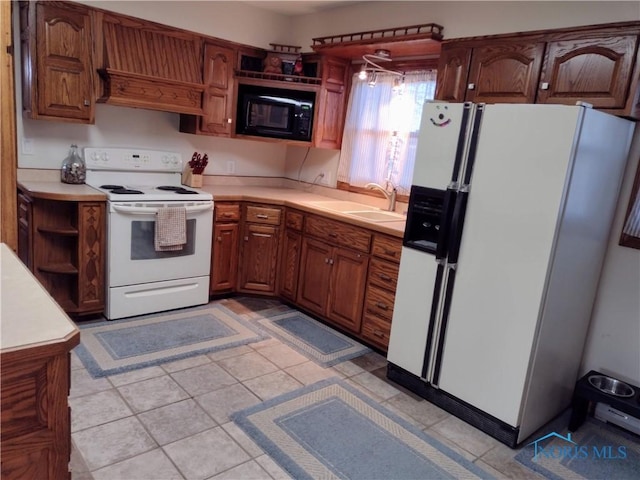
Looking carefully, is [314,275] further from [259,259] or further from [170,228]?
[170,228]

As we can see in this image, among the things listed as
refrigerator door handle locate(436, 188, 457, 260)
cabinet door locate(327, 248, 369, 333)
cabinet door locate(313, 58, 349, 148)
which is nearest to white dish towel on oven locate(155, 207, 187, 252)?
cabinet door locate(327, 248, 369, 333)

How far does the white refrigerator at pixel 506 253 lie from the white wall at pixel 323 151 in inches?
5.6

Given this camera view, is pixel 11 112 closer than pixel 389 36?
Yes

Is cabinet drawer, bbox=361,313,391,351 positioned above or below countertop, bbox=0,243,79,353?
below

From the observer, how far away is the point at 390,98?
12.8 feet

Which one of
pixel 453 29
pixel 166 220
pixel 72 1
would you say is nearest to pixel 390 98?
pixel 453 29

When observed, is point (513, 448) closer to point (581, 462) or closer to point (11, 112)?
point (581, 462)

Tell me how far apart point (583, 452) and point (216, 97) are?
3572mm

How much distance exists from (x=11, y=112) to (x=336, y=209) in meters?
2.28

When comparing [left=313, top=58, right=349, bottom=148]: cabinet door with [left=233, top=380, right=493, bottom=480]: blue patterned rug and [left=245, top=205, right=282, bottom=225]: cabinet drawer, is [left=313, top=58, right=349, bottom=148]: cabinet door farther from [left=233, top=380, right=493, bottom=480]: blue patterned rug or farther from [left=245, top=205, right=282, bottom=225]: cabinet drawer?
[left=233, top=380, right=493, bottom=480]: blue patterned rug

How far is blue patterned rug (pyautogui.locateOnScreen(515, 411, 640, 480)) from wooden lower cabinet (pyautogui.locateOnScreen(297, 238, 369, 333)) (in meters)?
1.38

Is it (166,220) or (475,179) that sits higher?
(475,179)

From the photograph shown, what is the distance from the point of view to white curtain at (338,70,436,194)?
372 cm

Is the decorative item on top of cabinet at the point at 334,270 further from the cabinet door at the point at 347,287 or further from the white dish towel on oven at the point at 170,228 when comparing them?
the white dish towel on oven at the point at 170,228
